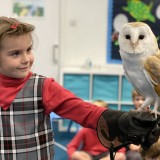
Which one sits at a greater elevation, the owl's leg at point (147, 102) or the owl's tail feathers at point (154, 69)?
the owl's tail feathers at point (154, 69)

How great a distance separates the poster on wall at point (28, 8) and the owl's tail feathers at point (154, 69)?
218 centimetres

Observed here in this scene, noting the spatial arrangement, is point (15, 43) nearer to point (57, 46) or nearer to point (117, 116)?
point (117, 116)

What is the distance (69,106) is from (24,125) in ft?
0.49

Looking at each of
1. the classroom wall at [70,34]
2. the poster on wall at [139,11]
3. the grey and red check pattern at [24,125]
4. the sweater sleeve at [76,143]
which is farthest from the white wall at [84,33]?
the grey and red check pattern at [24,125]

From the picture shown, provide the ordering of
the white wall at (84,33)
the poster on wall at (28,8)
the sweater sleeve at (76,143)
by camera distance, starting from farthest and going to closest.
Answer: the white wall at (84,33) < the poster on wall at (28,8) < the sweater sleeve at (76,143)

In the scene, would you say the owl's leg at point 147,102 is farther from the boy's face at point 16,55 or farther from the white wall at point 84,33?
the white wall at point 84,33

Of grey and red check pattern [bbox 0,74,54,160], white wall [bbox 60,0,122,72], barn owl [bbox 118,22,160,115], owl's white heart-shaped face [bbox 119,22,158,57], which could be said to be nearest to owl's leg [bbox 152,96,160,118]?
barn owl [bbox 118,22,160,115]

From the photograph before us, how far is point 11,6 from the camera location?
275cm

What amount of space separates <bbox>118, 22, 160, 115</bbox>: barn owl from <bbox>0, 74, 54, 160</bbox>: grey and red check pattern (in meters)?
0.26

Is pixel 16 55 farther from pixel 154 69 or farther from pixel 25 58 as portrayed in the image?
pixel 154 69

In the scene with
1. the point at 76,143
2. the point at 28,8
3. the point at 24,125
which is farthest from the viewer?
the point at 28,8

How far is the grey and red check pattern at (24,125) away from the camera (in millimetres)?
873

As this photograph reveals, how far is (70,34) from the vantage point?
2.94 m

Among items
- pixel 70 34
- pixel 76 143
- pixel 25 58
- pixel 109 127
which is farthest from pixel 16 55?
pixel 70 34
